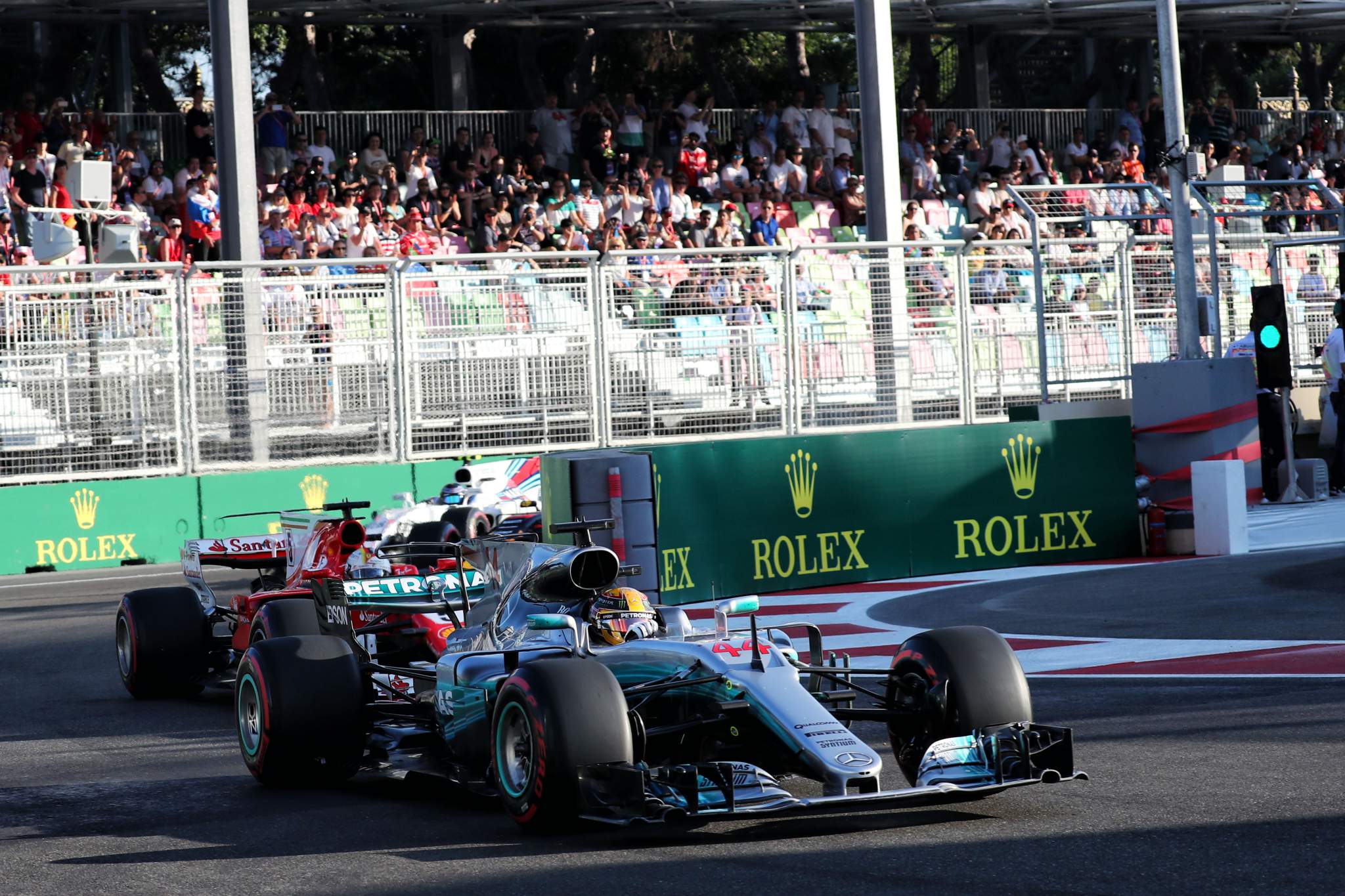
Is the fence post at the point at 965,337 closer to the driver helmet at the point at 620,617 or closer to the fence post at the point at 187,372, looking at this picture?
the fence post at the point at 187,372

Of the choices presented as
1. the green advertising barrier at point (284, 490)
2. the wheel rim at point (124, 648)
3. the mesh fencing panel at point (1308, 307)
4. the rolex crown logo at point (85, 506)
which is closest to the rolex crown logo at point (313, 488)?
the green advertising barrier at point (284, 490)

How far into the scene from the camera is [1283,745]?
7.39 m

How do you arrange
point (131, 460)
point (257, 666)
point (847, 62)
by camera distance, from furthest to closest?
1. point (847, 62)
2. point (131, 460)
3. point (257, 666)

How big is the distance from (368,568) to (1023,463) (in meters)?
6.85

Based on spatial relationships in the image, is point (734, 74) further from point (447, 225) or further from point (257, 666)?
point (257, 666)

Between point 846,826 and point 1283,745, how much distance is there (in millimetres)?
2124

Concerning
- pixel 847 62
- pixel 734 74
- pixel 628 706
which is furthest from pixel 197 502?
pixel 847 62

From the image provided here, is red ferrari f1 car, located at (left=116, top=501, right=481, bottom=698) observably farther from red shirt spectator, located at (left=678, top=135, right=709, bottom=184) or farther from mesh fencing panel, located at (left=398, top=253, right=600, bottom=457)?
red shirt spectator, located at (left=678, top=135, right=709, bottom=184)

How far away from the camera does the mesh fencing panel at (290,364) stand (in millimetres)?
17250

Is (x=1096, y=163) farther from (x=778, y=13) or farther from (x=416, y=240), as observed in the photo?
(x=416, y=240)

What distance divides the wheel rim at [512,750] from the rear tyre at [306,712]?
1084mm

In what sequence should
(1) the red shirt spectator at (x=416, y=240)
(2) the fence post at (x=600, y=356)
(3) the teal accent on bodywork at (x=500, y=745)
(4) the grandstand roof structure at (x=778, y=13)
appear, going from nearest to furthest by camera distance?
1. (3) the teal accent on bodywork at (x=500, y=745)
2. (2) the fence post at (x=600, y=356)
3. (1) the red shirt spectator at (x=416, y=240)
4. (4) the grandstand roof structure at (x=778, y=13)

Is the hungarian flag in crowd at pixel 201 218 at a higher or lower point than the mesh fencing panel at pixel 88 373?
higher

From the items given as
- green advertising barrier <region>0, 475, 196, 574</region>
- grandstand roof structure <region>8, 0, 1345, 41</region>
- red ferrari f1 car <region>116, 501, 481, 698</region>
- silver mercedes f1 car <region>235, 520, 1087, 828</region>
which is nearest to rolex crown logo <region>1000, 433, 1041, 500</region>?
red ferrari f1 car <region>116, 501, 481, 698</region>
